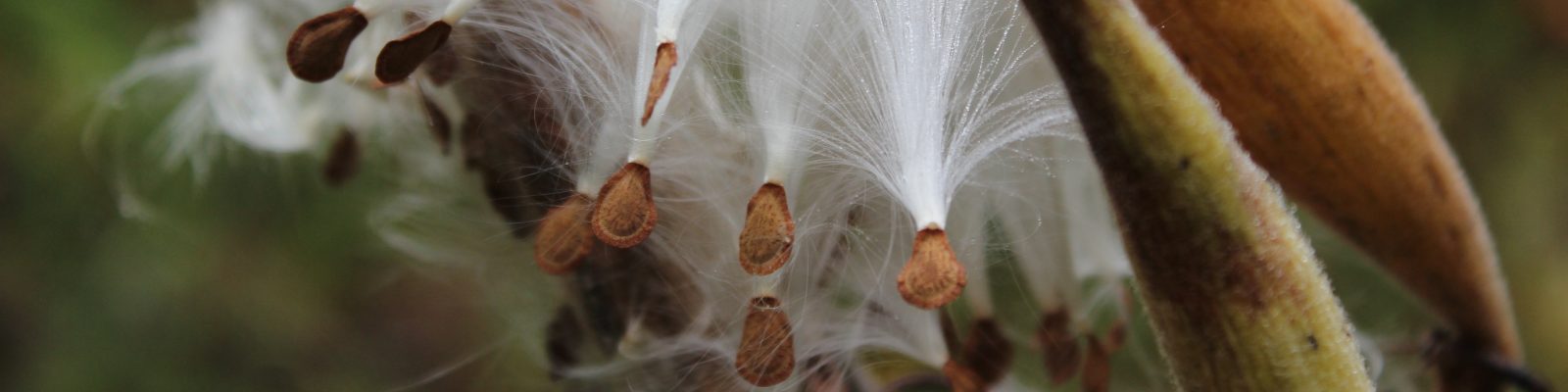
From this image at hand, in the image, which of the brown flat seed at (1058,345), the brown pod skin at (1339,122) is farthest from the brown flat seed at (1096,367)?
the brown pod skin at (1339,122)

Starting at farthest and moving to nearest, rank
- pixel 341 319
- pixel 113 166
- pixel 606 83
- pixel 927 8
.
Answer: pixel 341 319 < pixel 113 166 < pixel 606 83 < pixel 927 8

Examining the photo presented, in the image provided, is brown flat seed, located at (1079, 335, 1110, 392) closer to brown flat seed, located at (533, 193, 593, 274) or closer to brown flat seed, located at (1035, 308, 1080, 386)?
brown flat seed, located at (1035, 308, 1080, 386)

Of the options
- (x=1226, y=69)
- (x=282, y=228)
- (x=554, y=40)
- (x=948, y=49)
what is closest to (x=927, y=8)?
(x=948, y=49)

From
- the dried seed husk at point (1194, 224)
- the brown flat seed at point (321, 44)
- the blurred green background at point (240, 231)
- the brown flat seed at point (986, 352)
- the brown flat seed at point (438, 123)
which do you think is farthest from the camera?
the blurred green background at point (240, 231)

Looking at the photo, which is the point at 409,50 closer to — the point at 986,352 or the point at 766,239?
the point at 766,239

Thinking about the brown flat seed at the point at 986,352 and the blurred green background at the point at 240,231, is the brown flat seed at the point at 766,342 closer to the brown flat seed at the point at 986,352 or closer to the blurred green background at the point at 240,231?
the brown flat seed at the point at 986,352

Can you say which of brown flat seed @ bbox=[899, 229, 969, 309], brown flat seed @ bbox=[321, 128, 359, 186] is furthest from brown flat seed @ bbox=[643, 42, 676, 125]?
brown flat seed @ bbox=[321, 128, 359, 186]

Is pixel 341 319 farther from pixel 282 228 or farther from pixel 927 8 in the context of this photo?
pixel 927 8
